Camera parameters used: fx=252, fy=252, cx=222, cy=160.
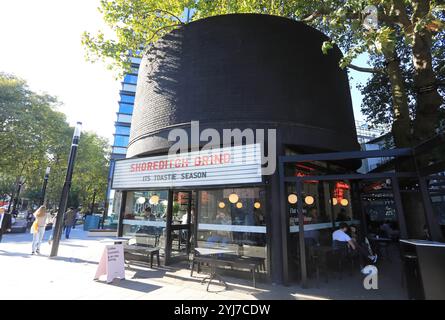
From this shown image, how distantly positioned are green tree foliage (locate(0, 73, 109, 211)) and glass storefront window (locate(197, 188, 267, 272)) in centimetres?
2185

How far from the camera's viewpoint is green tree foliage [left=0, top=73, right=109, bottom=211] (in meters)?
21.5

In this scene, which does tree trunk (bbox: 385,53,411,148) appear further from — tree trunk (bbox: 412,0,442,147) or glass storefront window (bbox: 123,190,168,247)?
glass storefront window (bbox: 123,190,168,247)

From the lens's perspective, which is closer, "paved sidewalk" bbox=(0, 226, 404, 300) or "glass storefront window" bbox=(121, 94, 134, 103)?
"paved sidewalk" bbox=(0, 226, 404, 300)

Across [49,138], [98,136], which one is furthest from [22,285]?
[98,136]

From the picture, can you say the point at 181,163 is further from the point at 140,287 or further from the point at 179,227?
the point at 140,287

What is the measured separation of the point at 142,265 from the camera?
8445 mm

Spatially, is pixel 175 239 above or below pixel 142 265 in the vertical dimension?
above

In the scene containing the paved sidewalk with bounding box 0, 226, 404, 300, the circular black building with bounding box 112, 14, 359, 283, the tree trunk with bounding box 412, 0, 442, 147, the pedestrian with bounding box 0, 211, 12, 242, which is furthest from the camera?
the pedestrian with bounding box 0, 211, 12, 242

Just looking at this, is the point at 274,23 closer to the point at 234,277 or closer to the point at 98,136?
the point at 234,277

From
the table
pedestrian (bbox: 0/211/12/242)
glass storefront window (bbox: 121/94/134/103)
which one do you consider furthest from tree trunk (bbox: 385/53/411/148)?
glass storefront window (bbox: 121/94/134/103)

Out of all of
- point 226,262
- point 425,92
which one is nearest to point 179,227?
point 226,262
